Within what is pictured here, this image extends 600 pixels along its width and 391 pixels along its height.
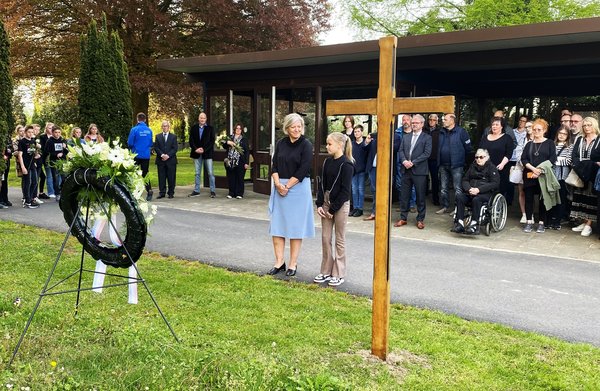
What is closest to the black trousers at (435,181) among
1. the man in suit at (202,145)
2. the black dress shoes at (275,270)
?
the man in suit at (202,145)

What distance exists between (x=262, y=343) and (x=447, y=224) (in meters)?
6.31

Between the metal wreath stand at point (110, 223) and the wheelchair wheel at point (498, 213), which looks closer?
the metal wreath stand at point (110, 223)

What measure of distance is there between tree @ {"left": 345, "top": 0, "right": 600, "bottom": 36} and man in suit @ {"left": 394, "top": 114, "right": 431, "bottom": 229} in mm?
15212

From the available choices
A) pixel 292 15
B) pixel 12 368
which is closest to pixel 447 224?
pixel 12 368

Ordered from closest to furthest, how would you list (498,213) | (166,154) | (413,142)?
(498,213) < (413,142) < (166,154)

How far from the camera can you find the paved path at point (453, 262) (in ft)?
17.3

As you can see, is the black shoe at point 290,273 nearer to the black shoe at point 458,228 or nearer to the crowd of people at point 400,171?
the crowd of people at point 400,171

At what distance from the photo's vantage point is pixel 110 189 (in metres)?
4.32

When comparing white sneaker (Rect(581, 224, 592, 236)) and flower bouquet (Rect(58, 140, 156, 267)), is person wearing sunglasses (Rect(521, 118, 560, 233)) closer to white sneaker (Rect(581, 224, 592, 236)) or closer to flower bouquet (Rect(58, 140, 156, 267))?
white sneaker (Rect(581, 224, 592, 236))

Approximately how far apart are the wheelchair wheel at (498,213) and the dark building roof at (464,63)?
8.74 ft

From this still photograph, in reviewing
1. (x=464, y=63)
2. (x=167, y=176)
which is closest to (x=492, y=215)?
(x=464, y=63)

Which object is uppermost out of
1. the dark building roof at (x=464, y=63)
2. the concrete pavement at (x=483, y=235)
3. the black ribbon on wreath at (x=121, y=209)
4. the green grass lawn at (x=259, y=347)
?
the dark building roof at (x=464, y=63)

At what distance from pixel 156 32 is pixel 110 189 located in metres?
20.7

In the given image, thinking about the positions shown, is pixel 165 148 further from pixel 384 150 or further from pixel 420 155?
pixel 384 150
